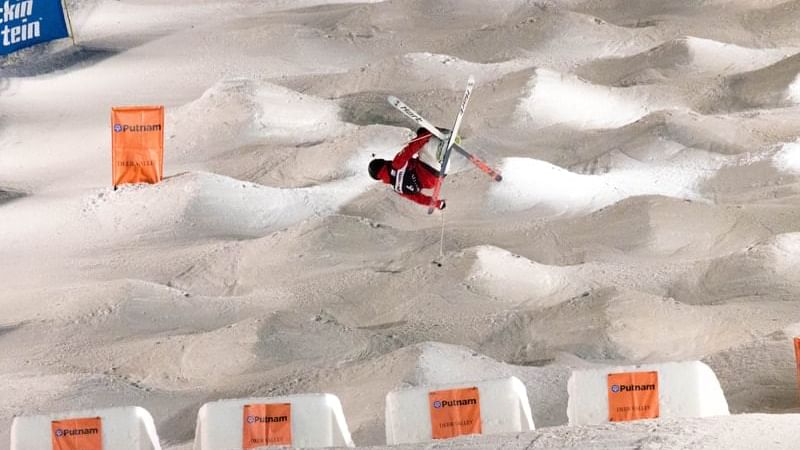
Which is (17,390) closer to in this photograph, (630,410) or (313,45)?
(630,410)

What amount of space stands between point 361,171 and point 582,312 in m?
5.07

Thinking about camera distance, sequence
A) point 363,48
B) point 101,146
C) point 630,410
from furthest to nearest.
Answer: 1. point 363,48
2. point 101,146
3. point 630,410

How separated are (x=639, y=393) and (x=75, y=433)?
339 centimetres

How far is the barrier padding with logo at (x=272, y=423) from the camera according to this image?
919cm

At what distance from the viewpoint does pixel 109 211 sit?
16.9 metres

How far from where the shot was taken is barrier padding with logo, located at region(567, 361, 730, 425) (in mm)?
9453

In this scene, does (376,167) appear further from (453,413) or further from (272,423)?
(272,423)

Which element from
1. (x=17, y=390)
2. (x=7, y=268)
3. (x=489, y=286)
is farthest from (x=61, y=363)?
(x=489, y=286)

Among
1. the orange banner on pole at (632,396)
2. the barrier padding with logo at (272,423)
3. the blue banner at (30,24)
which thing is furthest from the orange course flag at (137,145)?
the orange banner on pole at (632,396)

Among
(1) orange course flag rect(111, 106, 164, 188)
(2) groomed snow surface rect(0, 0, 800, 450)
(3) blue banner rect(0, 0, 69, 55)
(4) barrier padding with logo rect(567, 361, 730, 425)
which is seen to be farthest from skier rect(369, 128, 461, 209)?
(3) blue banner rect(0, 0, 69, 55)

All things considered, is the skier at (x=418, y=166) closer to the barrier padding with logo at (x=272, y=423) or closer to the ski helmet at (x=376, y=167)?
the ski helmet at (x=376, y=167)

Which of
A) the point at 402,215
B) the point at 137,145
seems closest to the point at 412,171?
the point at 402,215

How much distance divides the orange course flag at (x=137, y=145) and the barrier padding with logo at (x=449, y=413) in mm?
8194

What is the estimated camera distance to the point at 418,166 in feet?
41.3
